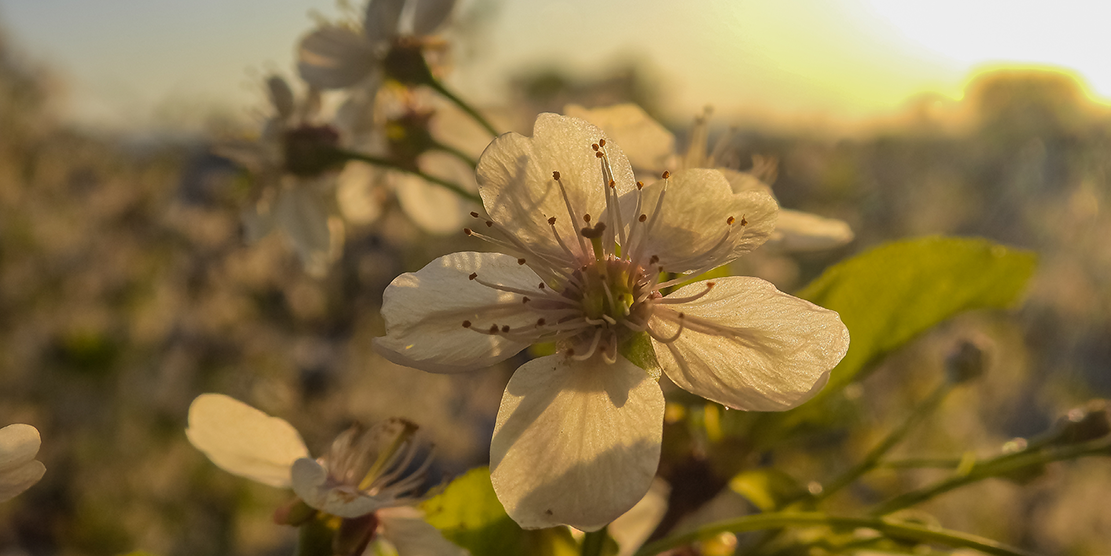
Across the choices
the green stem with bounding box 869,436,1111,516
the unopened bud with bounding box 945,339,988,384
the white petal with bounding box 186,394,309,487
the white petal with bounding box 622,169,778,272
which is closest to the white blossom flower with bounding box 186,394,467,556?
the white petal with bounding box 186,394,309,487

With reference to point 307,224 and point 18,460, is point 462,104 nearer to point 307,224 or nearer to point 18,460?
point 307,224

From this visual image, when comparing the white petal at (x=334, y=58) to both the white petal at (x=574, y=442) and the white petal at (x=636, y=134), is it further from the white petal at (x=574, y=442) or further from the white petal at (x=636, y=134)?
the white petal at (x=574, y=442)

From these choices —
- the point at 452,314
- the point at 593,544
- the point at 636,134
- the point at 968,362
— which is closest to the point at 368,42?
the point at 636,134

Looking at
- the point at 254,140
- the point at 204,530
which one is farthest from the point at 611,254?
the point at 204,530

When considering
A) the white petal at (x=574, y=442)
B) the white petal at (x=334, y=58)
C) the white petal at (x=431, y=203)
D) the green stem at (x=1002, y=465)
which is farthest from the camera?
the white petal at (x=431, y=203)

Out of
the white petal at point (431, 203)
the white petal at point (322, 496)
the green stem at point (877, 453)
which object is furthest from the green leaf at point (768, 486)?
the white petal at point (431, 203)

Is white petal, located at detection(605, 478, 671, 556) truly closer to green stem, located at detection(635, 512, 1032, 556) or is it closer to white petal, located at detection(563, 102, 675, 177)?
green stem, located at detection(635, 512, 1032, 556)

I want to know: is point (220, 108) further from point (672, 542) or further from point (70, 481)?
point (672, 542)
